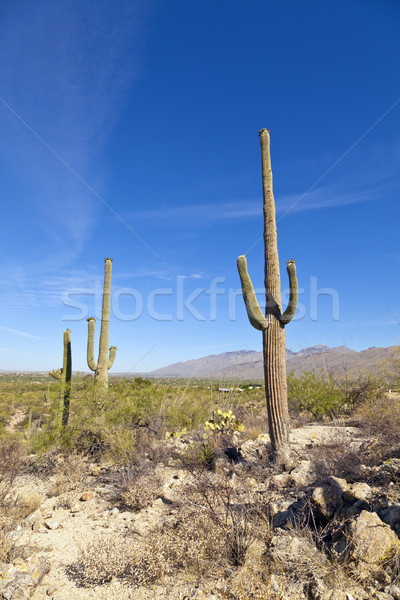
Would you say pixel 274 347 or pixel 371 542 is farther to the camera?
pixel 274 347

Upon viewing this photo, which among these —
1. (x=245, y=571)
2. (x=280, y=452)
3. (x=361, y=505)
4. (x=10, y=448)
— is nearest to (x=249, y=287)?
(x=280, y=452)

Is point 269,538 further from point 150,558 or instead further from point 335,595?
point 150,558

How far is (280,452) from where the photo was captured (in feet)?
22.2

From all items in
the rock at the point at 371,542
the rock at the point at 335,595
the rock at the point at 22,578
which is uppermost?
the rock at the point at 371,542

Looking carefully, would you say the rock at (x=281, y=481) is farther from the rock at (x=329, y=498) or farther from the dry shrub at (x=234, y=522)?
the rock at (x=329, y=498)

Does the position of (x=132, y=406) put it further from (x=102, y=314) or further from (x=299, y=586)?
(x=299, y=586)

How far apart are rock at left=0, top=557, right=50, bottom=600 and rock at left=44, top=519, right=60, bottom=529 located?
91cm

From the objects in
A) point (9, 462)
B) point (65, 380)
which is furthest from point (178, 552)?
point (65, 380)

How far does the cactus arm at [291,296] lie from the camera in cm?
719

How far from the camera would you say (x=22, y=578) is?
350 cm

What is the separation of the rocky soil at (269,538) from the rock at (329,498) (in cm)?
1

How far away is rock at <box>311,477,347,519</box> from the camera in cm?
400

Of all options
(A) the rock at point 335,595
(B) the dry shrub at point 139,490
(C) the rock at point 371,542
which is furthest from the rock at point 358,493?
(B) the dry shrub at point 139,490

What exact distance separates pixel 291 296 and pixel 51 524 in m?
5.74
